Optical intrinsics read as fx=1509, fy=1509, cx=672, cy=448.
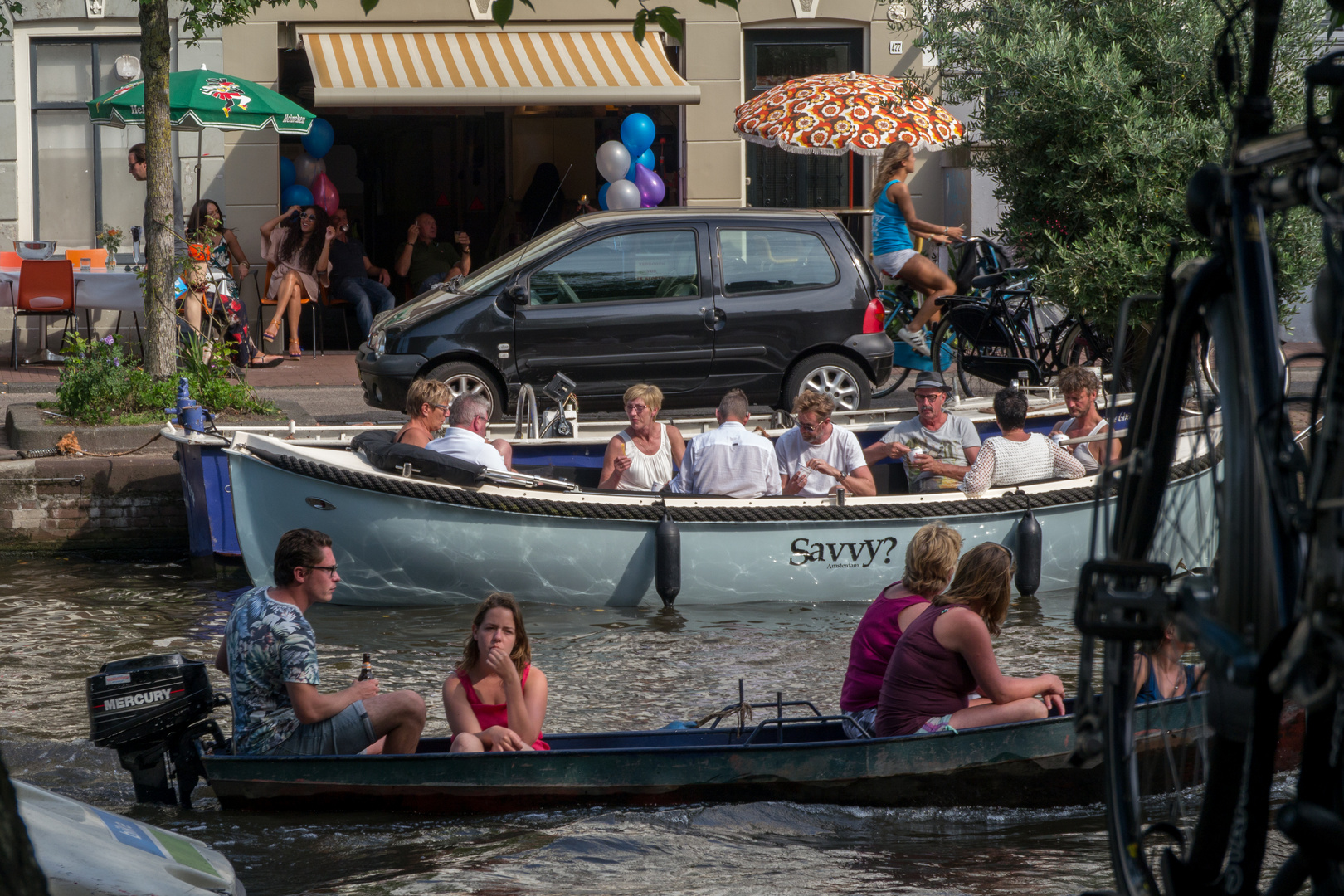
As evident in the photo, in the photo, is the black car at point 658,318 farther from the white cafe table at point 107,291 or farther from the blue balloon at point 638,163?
the blue balloon at point 638,163

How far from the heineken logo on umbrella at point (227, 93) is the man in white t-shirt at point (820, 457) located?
27.4 feet

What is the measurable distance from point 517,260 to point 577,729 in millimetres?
5810

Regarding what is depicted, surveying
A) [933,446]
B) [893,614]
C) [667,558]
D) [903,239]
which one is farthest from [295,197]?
[893,614]

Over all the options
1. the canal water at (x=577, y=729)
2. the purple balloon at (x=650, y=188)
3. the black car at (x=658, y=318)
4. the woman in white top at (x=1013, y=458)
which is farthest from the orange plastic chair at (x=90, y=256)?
the woman in white top at (x=1013, y=458)

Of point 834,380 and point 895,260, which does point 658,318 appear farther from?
point 895,260

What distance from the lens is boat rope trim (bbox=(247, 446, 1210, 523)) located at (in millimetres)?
9234

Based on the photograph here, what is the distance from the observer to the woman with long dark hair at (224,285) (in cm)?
1484

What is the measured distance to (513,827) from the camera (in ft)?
19.8

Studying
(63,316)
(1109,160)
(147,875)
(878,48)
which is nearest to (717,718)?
(147,875)

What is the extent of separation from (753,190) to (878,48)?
7.41 feet

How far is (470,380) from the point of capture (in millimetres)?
12336

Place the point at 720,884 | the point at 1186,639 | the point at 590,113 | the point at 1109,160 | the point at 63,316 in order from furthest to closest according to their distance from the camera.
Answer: the point at 590,113 → the point at 63,316 → the point at 1109,160 → the point at 720,884 → the point at 1186,639

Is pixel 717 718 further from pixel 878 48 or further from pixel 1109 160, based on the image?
pixel 878 48

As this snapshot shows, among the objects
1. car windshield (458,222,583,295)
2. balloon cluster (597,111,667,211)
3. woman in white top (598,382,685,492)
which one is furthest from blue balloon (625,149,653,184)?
woman in white top (598,382,685,492)
